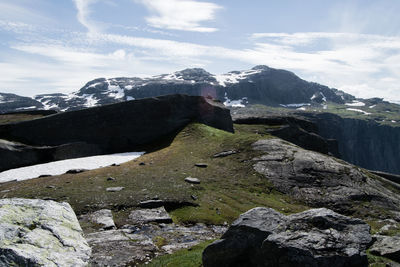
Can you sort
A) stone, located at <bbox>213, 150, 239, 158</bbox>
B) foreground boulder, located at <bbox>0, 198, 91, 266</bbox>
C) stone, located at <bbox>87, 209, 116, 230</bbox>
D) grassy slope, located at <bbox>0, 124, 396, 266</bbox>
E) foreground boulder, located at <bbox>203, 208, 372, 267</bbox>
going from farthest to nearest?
stone, located at <bbox>213, 150, 239, 158</bbox> → grassy slope, located at <bbox>0, 124, 396, 266</bbox> → stone, located at <bbox>87, 209, 116, 230</bbox> → foreground boulder, located at <bbox>0, 198, 91, 266</bbox> → foreground boulder, located at <bbox>203, 208, 372, 267</bbox>

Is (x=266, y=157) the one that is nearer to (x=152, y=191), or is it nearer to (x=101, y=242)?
(x=152, y=191)

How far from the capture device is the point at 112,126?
62.8 m

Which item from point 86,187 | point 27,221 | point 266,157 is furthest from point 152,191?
point 266,157

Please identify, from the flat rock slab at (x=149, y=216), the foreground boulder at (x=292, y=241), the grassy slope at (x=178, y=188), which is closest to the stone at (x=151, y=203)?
the grassy slope at (x=178, y=188)

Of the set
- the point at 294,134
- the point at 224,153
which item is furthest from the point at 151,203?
the point at 294,134

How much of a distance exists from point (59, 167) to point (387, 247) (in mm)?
46217

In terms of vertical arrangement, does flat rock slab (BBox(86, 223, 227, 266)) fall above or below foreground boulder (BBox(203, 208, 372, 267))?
below

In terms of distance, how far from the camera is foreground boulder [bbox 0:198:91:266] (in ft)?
48.1

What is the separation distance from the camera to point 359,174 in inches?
1671

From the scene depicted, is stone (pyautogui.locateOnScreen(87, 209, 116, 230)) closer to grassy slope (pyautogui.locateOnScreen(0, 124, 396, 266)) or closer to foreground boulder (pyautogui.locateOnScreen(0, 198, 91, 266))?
grassy slope (pyautogui.locateOnScreen(0, 124, 396, 266))

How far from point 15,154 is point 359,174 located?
183 feet

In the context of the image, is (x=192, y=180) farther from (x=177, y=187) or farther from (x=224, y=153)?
(x=224, y=153)

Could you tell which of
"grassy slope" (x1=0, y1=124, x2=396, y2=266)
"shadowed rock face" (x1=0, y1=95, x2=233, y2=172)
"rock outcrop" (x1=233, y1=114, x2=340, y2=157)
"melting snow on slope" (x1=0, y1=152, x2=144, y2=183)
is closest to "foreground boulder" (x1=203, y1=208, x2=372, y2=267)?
"grassy slope" (x1=0, y1=124, x2=396, y2=266)

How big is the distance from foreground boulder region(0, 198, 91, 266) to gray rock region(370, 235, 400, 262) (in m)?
16.2
